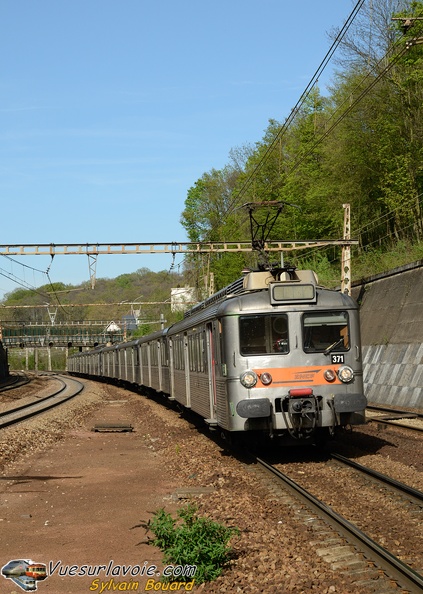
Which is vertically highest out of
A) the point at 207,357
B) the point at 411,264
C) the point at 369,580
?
the point at 411,264

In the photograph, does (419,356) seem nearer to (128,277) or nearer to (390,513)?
(390,513)

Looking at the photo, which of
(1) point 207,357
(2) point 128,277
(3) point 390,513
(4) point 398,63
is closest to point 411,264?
(4) point 398,63

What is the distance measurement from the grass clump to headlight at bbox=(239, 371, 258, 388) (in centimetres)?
493

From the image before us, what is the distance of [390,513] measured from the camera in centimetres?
888

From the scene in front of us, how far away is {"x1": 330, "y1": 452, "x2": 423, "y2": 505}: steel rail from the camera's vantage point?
30.8 feet

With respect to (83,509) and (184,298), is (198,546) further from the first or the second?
(184,298)

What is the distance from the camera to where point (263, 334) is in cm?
1291

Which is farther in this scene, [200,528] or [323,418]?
[323,418]

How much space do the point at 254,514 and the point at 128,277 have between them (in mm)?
146230

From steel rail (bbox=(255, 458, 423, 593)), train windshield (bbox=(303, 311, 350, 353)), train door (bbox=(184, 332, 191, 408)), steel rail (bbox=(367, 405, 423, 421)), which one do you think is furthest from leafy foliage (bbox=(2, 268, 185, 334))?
steel rail (bbox=(255, 458, 423, 593))

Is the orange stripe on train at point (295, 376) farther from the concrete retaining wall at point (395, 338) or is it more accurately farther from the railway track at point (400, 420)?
the concrete retaining wall at point (395, 338)

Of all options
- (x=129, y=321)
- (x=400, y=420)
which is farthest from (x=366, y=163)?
(x=129, y=321)

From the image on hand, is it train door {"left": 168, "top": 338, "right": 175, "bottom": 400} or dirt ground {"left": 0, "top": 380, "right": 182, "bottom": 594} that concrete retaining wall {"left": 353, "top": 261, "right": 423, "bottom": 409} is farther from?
dirt ground {"left": 0, "top": 380, "right": 182, "bottom": 594}

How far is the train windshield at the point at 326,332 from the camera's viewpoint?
1293 cm
